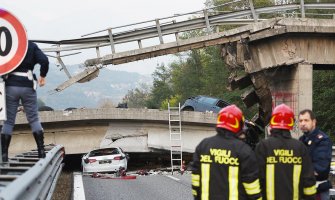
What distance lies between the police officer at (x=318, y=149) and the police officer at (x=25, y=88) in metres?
3.49

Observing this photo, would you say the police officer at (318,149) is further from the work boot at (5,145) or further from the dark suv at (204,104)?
the dark suv at (204,104)

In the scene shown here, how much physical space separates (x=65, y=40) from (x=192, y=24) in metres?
4.23

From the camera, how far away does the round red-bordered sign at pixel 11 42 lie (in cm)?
668

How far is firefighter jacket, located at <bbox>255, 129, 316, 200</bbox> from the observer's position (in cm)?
523

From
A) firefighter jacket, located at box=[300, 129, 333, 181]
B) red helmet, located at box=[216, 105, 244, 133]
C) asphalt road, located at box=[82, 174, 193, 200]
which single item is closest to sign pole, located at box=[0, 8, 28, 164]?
red helmet, located at box=[216, 105, 244, 133]

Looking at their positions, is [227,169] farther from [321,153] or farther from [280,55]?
[280,55]

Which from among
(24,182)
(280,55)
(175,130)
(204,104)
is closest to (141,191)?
(280,55)

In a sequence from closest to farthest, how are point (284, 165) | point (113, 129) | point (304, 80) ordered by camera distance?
point (284, 165), point (304, 80), point (113, 129)

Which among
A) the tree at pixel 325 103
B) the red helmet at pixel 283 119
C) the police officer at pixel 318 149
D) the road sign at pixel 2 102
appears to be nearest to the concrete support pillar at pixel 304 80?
the police officer at pixel 318 149

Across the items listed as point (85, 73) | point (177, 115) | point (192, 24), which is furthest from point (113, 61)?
point (177, 115)

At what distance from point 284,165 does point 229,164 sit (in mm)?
774

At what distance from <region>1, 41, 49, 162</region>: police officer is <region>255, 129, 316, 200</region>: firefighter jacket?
3446 mm

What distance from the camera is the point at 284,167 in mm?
5234

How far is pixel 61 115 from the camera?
2683cm
